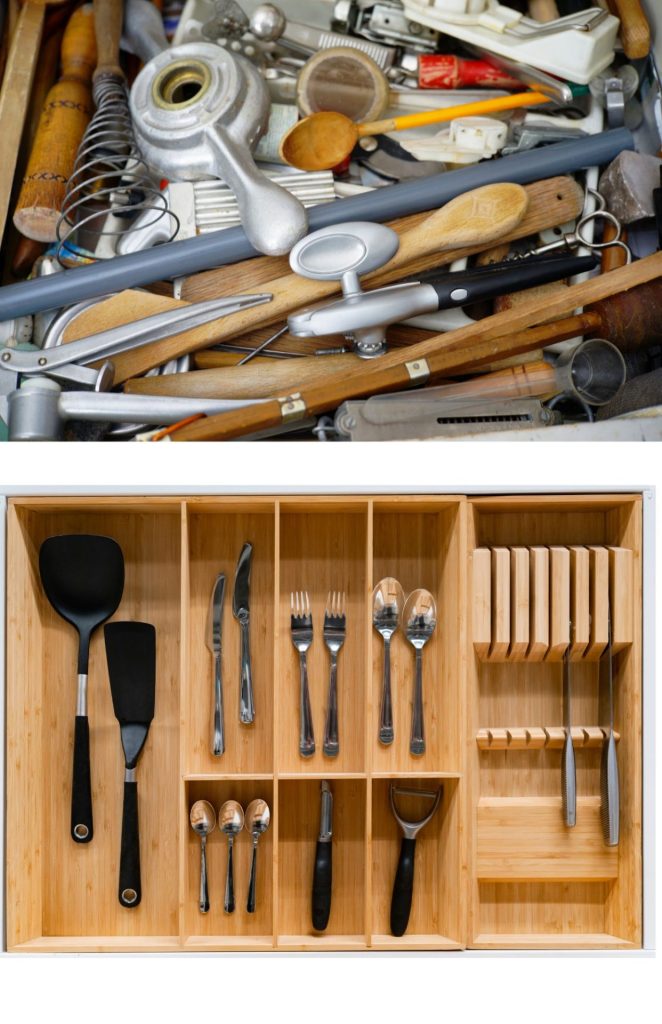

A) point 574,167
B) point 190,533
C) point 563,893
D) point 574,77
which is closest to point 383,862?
point 563,893

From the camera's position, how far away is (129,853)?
176 cm

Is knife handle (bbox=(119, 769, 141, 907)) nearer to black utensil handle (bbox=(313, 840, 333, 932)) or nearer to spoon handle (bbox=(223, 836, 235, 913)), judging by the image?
spoon handle (bbox=(223, 836, 235, 913))

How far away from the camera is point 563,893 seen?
179 cm

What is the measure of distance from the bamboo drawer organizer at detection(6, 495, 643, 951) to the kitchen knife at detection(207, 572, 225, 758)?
0.08 ft

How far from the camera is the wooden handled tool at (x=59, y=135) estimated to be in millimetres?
1891

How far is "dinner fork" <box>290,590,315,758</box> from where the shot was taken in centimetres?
178

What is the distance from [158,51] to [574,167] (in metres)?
0.88

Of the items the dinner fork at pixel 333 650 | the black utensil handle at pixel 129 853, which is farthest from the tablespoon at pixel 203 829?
the dinner fork at pixel 333 650

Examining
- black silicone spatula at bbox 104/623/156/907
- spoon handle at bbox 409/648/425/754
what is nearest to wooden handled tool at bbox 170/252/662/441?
black silicone spatula at bbox 104/623/156/907

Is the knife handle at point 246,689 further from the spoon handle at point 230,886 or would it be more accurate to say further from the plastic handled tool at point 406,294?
the plastic handled tool at point 406,294

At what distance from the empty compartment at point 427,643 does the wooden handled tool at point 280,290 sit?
441mm
